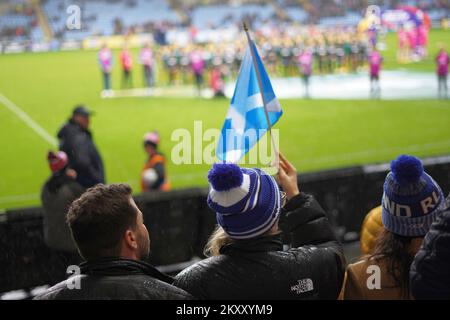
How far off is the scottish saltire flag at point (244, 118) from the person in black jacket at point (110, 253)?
1.47 m

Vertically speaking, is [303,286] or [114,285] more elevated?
[114,285]

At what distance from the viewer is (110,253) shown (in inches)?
78.3

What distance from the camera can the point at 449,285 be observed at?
5.51ft

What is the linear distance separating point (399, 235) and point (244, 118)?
1.34m

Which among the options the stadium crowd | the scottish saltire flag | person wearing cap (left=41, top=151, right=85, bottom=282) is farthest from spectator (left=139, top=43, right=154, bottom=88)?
the stadium crowd

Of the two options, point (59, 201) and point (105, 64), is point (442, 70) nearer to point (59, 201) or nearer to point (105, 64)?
point (105, 64)

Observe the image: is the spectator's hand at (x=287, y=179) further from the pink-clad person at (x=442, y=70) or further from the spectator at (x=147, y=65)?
the spectator at (x=147, y=65)

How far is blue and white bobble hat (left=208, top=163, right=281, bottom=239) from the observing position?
6.97 feet

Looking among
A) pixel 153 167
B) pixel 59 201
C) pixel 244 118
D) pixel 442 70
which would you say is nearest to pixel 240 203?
pixel 244 118

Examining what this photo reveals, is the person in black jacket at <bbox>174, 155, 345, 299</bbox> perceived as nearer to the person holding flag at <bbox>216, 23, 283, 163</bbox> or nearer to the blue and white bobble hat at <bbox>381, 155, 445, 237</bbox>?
the blue and white bobble hat at <bbox>381, 155, 445, 237</bbox>

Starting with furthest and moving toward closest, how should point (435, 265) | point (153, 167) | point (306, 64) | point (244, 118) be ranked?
point (306, 64)
point (153, 167)
point (244, 118)
point (435, 265)

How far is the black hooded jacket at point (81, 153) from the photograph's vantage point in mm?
6180

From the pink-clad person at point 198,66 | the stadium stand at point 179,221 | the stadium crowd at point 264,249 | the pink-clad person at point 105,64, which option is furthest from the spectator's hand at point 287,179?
the pink-clad person at point 105,64
